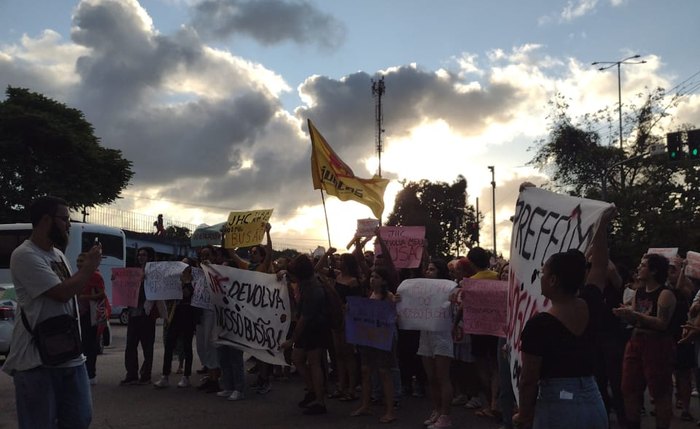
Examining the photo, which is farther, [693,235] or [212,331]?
[693,235]

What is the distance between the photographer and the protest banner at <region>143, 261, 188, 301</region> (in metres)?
A: 10.2

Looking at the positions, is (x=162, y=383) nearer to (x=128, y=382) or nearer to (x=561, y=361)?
(x=128, y=382)

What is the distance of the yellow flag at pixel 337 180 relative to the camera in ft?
38.5

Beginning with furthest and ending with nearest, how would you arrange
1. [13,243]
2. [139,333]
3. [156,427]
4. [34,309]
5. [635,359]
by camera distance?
[13,243]
[139,333]
[156,427]
[635,359]
[34,309]

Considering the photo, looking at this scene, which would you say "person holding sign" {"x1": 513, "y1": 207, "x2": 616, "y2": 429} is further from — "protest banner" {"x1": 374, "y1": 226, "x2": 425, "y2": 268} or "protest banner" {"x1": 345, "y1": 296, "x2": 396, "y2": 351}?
"protest banner" {"x1": 374, "y1": 226, "x2": 425, "y2": 268}

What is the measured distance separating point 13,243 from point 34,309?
20.7m

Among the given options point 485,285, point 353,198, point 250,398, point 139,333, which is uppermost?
point 353,198

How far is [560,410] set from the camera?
357 cm

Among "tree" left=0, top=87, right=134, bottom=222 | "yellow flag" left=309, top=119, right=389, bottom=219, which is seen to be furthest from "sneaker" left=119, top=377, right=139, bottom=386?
"tree" left=0, top=87, right=134, bottom=222

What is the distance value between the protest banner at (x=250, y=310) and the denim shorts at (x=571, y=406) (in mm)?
5639

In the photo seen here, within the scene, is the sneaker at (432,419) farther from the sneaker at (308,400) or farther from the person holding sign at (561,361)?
the person holding sign at (561,361)

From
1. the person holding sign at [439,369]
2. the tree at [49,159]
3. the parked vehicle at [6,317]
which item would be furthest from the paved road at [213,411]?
the tree at [49,159]

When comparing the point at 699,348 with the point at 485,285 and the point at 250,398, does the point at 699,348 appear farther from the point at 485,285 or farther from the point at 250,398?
the point at 250,398

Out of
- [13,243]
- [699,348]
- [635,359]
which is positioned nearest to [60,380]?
[635,359]
